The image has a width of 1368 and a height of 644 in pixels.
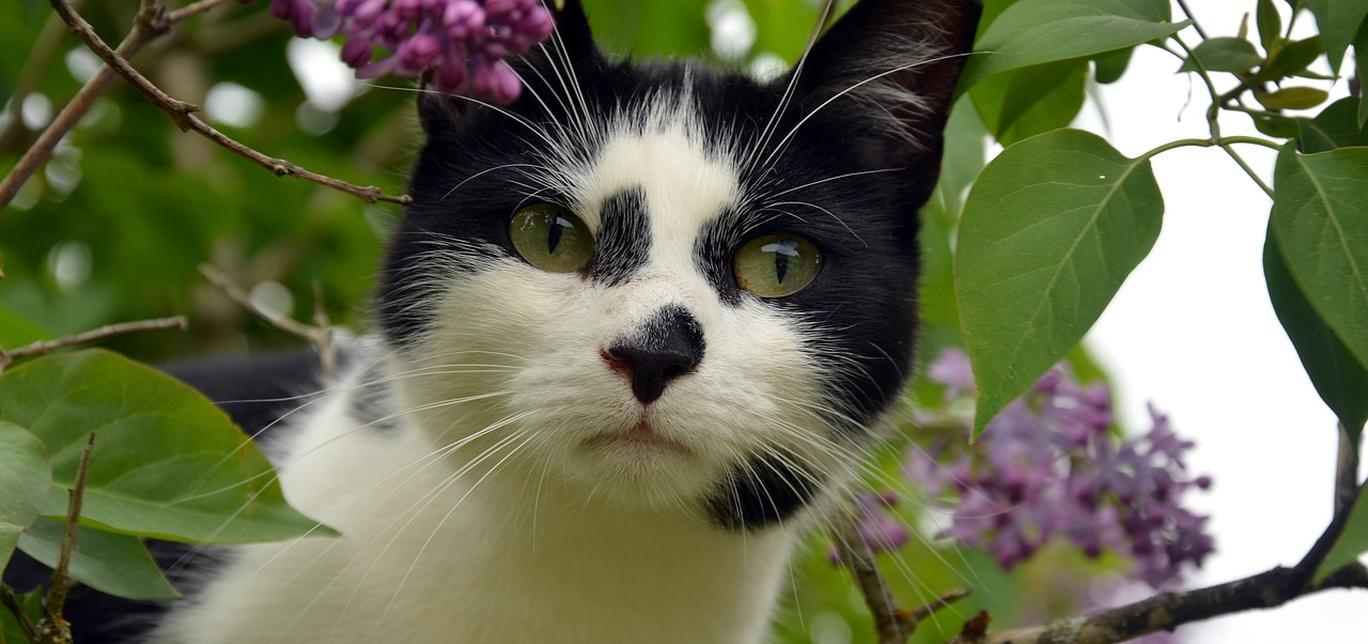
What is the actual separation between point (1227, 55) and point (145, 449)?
119 centimetres

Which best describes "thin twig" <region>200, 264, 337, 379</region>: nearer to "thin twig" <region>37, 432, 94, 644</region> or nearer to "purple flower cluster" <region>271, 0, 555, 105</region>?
"thin twig" <region>37, 432, 94, 644</region>

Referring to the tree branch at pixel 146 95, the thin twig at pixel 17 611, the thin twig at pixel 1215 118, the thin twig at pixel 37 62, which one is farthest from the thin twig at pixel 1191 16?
the thin twig at pixel 37 62

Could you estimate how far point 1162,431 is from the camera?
183 centimetres

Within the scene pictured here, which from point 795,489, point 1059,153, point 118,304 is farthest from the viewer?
point 118,304

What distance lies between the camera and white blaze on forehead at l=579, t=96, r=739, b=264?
153 cm

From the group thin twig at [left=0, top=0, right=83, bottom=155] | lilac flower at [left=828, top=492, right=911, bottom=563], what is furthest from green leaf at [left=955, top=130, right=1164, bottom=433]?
thin twig at [left=0, top=0, right=83, bottom=155]

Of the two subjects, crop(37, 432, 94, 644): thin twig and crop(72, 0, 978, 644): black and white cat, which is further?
crop(72, 0, 978, 644): black and white cat

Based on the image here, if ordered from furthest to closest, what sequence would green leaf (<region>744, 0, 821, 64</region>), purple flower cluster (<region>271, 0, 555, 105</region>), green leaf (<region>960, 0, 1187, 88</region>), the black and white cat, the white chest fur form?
green leaf (<region>744, 0, 821, 64</region>) < the white chest fur < the black and white cat < green leaf (<region>960, 0, 1187, 88</region>) < purple flower cluster (<region>271, 0, 555, 105</region>)

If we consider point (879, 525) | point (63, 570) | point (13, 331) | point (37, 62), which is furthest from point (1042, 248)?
point (37, 62)

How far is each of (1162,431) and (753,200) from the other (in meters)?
0.70

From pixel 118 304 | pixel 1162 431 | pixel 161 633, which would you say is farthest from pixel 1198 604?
pixel 118 304

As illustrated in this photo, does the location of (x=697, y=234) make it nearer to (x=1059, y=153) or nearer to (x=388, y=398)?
(x=1059, y=153)

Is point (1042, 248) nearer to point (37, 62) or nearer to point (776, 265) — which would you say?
point (776, 265)

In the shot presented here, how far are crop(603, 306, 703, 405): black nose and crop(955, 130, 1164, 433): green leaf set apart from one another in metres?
0.30
